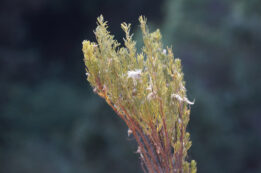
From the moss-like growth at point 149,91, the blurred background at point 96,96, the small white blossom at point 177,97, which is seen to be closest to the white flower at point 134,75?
the moss-like growth at point 149,91

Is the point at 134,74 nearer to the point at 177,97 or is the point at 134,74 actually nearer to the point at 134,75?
the point at 134,75

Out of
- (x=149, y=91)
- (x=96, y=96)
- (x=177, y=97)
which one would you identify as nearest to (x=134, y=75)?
(x=149, y=91)

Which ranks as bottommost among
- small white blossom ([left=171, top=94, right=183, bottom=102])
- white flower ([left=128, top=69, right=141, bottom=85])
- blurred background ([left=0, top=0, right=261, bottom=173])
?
small white blossom ([left=171, top=94, right=183, bottom=102])

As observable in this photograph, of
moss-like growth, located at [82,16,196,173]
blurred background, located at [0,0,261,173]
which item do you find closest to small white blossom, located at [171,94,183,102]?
moss-like growth, located at [82,16,196,173]

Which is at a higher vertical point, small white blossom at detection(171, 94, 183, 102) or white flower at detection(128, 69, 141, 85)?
white flower at detection(128, 69, 141, 85)

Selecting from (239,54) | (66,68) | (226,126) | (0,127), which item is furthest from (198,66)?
(66,68)

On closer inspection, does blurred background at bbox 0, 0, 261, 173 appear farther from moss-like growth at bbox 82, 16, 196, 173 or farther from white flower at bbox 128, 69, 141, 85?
white flower at bbox 128, 69, 141, 85
